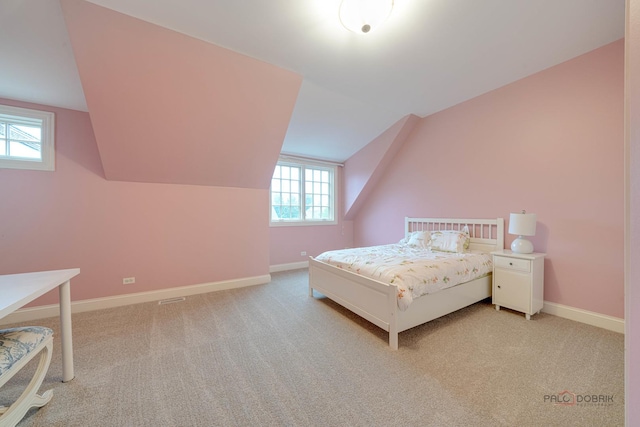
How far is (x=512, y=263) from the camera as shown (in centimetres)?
264

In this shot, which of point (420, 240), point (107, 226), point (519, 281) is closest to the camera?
point (519, 281)

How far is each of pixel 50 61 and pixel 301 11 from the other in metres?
2.39

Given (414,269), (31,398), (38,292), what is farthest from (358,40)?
(31,398)

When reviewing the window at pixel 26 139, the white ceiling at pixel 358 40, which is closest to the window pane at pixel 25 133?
the window at pixel 26 139

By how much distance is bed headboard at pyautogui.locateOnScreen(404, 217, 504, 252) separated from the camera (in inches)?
122

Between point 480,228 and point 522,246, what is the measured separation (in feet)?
2.18

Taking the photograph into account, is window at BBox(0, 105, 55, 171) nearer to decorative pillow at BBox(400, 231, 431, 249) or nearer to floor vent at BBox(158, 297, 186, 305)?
floor vent at BBox(158, 297, 186, 305)

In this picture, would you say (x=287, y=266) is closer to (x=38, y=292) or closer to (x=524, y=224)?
(x=38, y=292)

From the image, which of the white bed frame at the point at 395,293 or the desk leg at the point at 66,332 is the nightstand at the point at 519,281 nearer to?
the white bed frame at the point at 395,293

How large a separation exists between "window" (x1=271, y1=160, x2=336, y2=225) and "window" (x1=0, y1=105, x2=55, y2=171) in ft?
9.71

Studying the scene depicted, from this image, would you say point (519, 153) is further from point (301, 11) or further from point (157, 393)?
point (157, 393)

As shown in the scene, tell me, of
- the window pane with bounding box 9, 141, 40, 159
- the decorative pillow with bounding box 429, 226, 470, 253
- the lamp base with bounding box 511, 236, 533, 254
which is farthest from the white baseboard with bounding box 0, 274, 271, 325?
the lamp base with bounding box 511, 236, 533, 254

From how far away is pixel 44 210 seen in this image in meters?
2.68

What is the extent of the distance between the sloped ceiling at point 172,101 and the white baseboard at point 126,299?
1.54m
